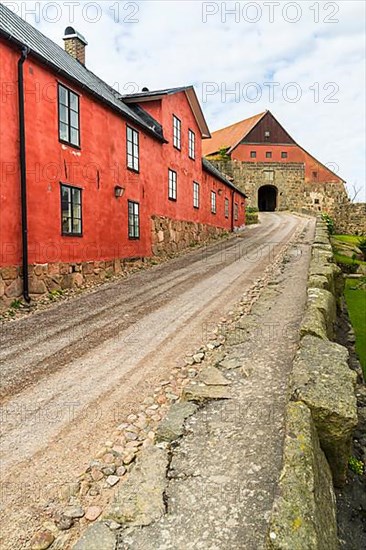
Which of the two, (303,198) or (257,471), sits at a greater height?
(303,198)

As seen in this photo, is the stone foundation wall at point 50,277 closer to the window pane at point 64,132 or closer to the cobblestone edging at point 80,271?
the cobblestone edging at point 80,271

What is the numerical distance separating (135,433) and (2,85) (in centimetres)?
777

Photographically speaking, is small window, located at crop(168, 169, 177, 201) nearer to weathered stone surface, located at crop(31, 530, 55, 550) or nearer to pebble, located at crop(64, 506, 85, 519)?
pebble, located at crop(64, 506, 85, 519)

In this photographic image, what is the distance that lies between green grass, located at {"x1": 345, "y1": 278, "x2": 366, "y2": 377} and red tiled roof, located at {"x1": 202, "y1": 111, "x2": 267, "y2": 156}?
115 ft

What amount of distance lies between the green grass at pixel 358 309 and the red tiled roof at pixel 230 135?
3517 cm

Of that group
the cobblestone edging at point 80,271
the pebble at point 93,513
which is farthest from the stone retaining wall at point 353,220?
the pebble at point 93,513

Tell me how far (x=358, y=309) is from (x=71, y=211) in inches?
290

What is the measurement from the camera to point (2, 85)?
800 cm

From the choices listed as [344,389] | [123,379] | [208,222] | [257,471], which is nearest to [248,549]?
[257,471]

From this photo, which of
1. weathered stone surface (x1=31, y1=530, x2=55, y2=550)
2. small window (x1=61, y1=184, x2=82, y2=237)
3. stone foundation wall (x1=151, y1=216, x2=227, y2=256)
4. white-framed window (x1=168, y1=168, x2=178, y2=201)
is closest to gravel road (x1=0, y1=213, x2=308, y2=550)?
weathered stone surface (x1=31, y1=530, x2=55, y2=550)

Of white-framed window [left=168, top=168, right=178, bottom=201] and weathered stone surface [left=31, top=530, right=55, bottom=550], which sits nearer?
weathered stone surface [left=31, top=530, right=55, bottom=550]

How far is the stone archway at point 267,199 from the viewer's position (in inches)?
1844

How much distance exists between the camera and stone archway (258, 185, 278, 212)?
154 feet

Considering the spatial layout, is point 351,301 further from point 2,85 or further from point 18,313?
point 2,85
